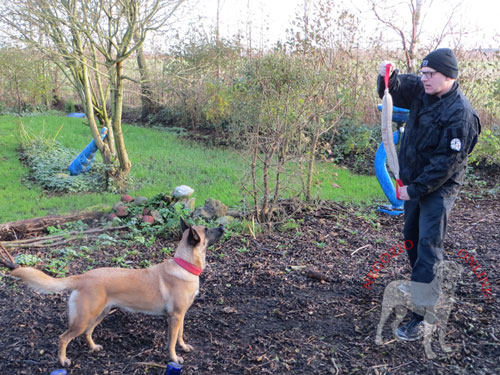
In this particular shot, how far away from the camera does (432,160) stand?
3.57m

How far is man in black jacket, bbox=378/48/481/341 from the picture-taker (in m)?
3.51

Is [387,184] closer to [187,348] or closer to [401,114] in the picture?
[401,114]

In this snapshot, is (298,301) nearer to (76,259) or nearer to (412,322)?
(412,322)

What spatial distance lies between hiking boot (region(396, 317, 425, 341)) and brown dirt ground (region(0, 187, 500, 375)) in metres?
0.07

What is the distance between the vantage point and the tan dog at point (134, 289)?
3.33 m

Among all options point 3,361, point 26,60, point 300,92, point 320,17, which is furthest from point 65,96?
point 3,361

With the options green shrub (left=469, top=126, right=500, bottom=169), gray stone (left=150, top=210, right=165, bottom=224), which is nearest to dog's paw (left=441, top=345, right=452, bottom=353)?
gray stone (left=150, top=210, right=165, bottom=224)

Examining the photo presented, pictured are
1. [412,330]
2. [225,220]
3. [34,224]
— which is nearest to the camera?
[412,330]

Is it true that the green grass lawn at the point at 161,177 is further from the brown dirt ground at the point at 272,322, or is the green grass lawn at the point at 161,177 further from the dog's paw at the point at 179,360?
the dog's paw at the point at 179,360

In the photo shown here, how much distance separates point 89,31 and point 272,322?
7446 millimetres

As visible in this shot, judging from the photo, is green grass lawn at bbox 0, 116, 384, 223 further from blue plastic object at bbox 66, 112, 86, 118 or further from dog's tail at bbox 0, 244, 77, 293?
blue plastic object at bbox 66, 112, 86, 118

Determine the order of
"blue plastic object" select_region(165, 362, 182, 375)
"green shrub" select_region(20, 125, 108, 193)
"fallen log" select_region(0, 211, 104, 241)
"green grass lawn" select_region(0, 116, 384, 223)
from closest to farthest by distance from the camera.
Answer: "blue plastic object" select_region(165, 362, 182, 375) → "fallen log" select_region(0, 211, 104, 241) → "green grass lawn" select_region(0, 116, 384, 223) → "green shrub" select_region(20, 125, 108, 193)

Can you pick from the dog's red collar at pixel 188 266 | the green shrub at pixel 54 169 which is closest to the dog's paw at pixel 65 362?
the dog's red collar at pixel 188 266

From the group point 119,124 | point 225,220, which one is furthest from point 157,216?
point 119,124
